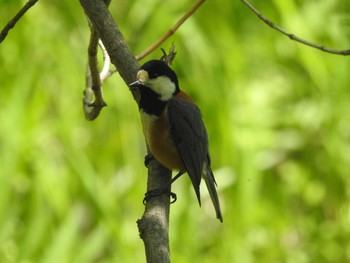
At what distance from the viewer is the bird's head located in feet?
9.61

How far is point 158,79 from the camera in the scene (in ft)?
10.4

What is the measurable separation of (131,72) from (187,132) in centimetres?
57

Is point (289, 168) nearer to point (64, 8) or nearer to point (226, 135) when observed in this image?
point (226, 135)

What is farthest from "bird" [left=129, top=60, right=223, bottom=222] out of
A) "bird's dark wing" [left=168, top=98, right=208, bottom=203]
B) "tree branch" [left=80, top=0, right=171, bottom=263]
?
"tree branch" [left=80, top=0, right=171, bottom=263]

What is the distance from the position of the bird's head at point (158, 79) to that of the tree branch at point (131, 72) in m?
0.04

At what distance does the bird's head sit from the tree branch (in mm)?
38

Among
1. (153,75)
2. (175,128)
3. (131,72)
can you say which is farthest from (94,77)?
(175,128)

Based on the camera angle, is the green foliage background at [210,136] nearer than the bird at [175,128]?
No

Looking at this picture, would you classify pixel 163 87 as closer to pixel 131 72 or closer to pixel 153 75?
pixel 153 75

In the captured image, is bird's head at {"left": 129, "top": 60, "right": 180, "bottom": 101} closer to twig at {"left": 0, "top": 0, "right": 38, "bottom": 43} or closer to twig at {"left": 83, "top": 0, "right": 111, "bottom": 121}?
twig at {"left": 83, "top": 0, "right": 111, "bottom": 121}

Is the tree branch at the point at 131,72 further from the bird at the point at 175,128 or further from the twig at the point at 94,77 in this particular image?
the bird at the point at 175,128

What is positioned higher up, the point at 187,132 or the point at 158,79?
the point at 158,79

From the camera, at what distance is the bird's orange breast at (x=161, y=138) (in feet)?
10.6

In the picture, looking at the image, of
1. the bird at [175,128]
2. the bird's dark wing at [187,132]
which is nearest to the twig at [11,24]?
the bird at [175,128]
